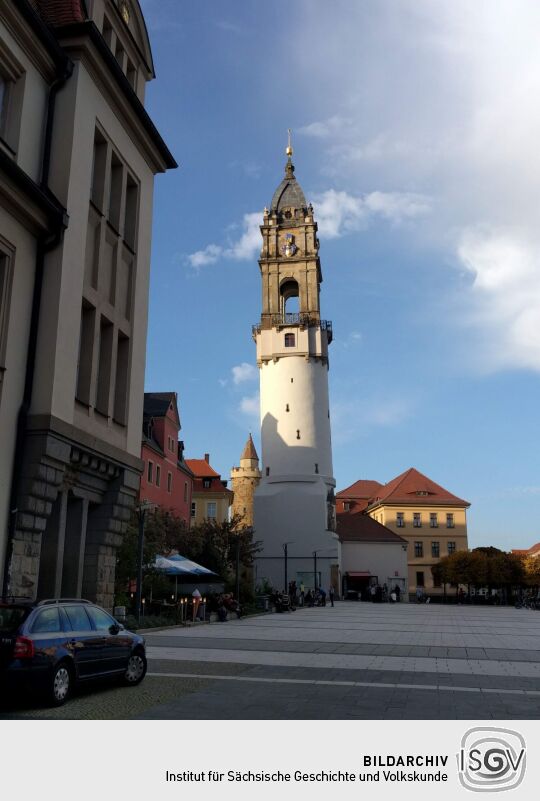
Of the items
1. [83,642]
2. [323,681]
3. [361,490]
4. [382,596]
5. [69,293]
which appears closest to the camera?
[83,642]

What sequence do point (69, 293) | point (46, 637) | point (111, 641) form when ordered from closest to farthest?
point (46, 637), point (111, 641), point (69, 293)

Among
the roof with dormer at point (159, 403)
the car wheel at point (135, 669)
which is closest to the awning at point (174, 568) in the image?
the car wheel at point (135, 669)

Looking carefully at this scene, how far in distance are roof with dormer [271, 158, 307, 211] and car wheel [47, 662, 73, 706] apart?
74060 mm

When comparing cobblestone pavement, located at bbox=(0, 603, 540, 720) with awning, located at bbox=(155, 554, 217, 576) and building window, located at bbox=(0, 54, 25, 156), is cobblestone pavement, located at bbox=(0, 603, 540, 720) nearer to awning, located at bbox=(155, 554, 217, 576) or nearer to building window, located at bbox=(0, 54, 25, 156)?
awning, located at bbox=(155, 554, 217, 576)

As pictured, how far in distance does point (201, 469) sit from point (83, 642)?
258 ft

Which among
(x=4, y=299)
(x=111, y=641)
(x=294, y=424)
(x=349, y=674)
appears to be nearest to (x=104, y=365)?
→ (x=4, y=299)

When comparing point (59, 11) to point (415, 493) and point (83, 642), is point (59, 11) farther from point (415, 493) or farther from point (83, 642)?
point (415, 493)

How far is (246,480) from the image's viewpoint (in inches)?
4050

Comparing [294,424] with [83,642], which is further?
[294,424]

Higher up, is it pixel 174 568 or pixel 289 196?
pixel 289 196

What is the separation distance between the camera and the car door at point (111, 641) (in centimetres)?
1015

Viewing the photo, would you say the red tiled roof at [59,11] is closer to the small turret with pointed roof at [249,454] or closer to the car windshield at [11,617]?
the car windshield at [11,617]
